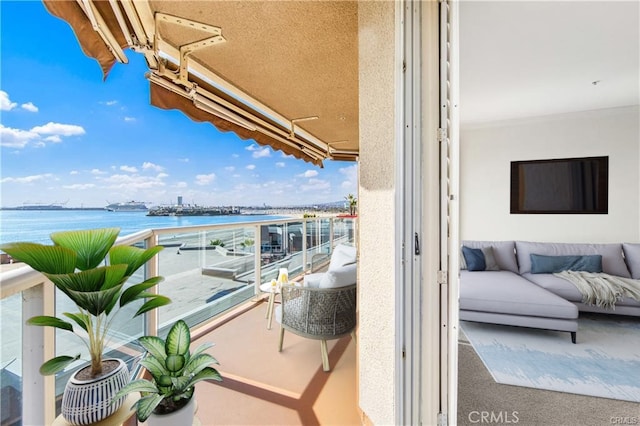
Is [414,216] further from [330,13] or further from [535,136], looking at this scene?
[535,136]

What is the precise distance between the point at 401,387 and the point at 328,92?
232 cm

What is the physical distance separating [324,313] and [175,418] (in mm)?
1190

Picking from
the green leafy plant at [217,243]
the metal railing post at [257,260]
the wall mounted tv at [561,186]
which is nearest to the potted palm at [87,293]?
the green leafy plant at [217,243]

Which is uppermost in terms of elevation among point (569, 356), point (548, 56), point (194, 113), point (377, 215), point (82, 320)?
point (548, 56)

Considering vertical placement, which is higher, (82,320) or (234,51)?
(234,51)

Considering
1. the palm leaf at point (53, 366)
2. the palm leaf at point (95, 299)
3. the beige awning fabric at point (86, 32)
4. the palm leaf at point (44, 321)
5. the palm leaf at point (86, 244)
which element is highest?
the beige awning fabric at point (86, 32)

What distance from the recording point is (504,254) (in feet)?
12.8

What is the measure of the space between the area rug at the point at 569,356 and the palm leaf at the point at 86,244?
2.75 m

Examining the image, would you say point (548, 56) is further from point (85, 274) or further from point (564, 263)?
point (85, 274)

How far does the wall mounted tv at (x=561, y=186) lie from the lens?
391 cm

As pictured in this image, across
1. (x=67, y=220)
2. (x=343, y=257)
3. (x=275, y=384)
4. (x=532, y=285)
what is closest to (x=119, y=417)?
(x=275, y=384)

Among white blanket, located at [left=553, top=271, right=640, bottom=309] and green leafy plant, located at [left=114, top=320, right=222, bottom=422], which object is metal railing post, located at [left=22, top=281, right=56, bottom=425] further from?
white blanket, located at [left=553, top=271, right=640, bottom=309]

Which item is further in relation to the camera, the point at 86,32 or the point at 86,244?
the point at 86,32

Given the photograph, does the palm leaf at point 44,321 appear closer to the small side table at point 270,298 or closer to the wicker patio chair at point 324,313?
the wicker patio chair at point 324,313
